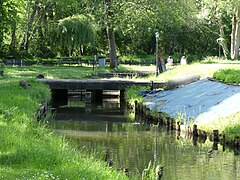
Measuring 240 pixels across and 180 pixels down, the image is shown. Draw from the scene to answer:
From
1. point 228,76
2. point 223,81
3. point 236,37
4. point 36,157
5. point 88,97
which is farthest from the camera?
point 236,37

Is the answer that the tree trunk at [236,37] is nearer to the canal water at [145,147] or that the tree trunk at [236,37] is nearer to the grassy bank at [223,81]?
the grassy bank at [223,81]

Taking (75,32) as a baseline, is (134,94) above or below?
below

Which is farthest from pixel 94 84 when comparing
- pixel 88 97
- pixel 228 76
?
pixel 228 76

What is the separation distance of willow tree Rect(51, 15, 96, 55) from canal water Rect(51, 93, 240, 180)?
23.2 metres

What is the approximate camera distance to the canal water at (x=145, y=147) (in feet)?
49.4

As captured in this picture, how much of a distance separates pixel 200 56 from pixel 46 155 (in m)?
58.5

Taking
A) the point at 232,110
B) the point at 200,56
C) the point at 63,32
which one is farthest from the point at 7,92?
the point at 200,56

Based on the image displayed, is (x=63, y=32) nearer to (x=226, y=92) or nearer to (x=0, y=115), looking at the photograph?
(x=226, y=92)

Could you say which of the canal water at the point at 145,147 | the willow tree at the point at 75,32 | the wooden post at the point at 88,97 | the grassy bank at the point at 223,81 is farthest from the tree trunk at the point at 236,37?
the canal water at the point at 145,147

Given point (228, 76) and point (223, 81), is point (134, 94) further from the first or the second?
point (228, 76)

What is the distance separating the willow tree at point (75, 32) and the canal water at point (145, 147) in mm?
23232

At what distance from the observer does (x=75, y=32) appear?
5084 centimetres

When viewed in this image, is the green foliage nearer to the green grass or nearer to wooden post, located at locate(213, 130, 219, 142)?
the green grass

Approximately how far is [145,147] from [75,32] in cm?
3317
